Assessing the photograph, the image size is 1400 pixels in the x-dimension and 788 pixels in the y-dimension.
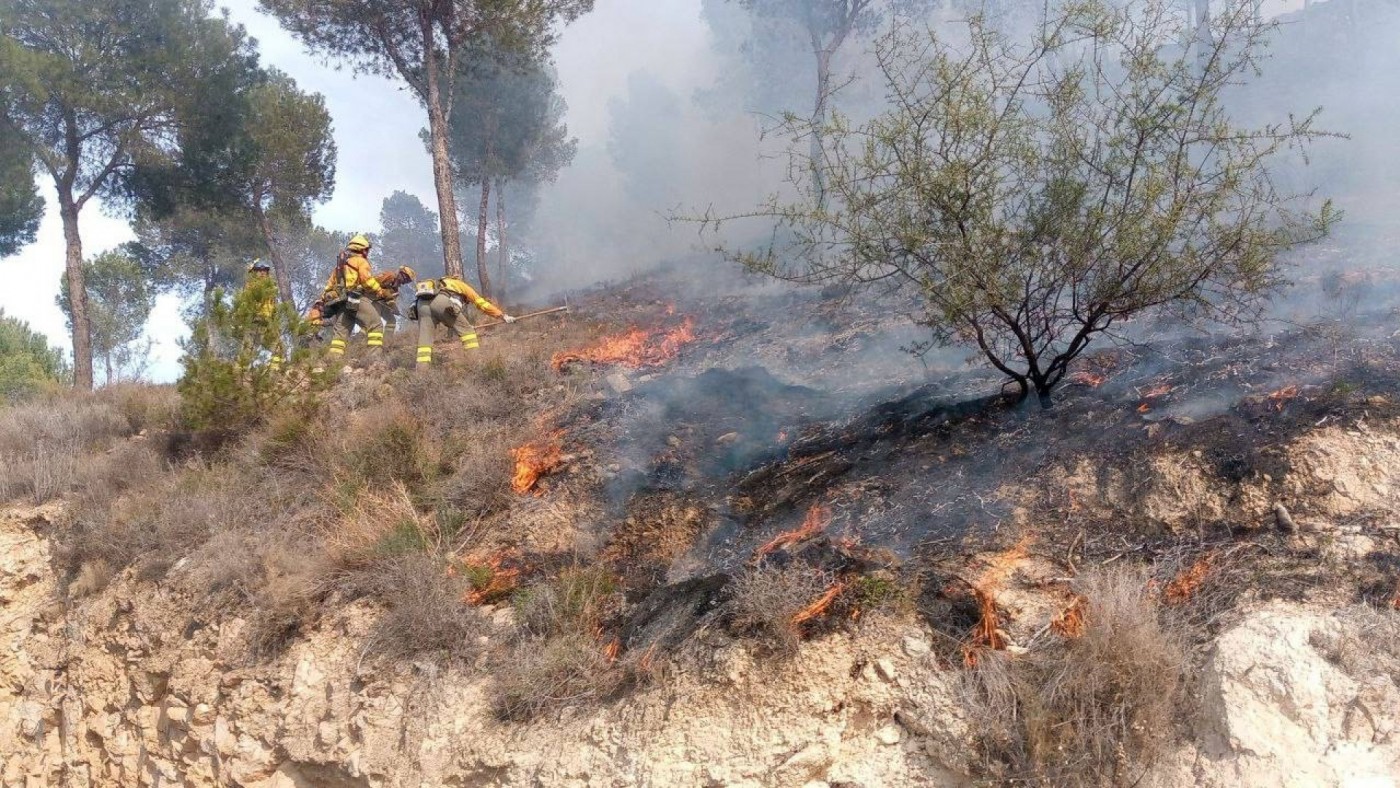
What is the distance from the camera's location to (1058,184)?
5.25 metres

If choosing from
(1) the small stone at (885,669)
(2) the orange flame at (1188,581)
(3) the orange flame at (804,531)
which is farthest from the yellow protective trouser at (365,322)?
(2) the orange flame at (1188,581)

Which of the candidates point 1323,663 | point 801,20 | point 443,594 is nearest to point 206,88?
point 801,20

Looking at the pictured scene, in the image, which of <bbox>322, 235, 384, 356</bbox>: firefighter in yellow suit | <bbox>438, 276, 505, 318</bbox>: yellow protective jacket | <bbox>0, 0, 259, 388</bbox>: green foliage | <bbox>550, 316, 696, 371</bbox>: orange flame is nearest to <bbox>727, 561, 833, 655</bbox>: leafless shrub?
<bbox>550, 316, 696, 371</bbox>: orange flame

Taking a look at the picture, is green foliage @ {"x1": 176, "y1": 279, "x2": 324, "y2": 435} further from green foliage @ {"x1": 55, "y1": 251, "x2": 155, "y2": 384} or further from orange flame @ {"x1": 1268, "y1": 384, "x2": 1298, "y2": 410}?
green foliage @ {"x1": 55, "y1": 251, "x2": 155, "y2": 384}

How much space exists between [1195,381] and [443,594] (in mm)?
4656

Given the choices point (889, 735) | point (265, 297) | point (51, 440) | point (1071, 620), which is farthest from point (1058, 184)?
point (51, 440)

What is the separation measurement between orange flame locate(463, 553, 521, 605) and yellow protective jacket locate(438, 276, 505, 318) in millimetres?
4773

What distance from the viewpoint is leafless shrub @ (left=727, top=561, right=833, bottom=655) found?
392 centimetres

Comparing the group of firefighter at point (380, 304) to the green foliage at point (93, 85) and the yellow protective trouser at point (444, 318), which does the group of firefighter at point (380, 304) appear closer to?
the yellow protective trouser at point (444, 318)

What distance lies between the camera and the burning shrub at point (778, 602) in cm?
393

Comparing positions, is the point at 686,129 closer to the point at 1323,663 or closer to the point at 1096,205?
the point at 1096,205

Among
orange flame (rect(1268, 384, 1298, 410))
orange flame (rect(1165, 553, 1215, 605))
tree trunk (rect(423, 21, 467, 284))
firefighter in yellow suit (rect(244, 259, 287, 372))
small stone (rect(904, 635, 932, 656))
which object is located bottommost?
small stone (rect(904, 635, 932, 656))

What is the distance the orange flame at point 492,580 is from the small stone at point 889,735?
241 centimetres

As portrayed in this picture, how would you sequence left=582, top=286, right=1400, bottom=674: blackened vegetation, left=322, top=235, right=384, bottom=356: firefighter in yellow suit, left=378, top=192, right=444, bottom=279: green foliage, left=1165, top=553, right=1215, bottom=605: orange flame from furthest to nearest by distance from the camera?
left=378, top=192, right=444, bottom=279: green foliage < left=322, top=235, right=384, bottom=356: firefighter in yellow suit < left=582, top=286, right=1400, bottom=674: blackened vegetation < left=1165, top=553, right=1215, bottom=605: orange flame
